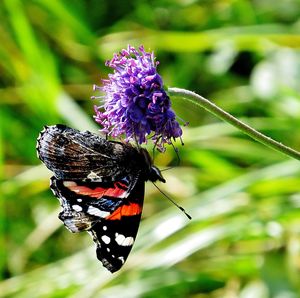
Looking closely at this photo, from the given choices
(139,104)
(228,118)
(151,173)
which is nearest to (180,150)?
(151,173)

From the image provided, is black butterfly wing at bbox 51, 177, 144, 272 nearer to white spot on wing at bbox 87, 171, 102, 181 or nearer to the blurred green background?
white spot on wing at bbox 87, 171, 102, 181

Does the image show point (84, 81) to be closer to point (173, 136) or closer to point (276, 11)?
point (276, 11)

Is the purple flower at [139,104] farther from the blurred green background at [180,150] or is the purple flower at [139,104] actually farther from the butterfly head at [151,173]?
the blurred green background at [180,150]

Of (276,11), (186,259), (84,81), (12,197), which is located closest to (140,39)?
(84,81)

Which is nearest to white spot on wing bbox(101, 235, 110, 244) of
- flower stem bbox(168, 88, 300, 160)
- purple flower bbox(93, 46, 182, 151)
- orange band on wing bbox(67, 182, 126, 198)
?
orange band on wing bbox(67, 182, 126, 198)

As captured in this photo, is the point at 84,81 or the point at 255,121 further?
the point at 84,81

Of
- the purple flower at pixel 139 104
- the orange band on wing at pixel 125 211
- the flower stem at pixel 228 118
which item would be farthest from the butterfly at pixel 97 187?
the flower stem at pixel 228 118
